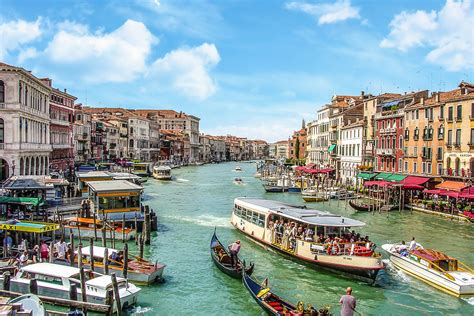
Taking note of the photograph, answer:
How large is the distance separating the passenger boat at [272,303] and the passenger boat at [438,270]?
544cm

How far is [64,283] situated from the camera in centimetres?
1323

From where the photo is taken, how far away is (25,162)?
32125 millimetres

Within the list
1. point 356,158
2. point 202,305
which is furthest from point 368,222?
point 356,158

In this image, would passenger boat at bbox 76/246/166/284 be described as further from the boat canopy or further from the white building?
the white building

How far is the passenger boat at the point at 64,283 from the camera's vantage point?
12914 mm

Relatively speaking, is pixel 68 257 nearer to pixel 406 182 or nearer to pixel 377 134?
pixel 406 182

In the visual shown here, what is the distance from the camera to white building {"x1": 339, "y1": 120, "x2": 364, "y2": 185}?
4653 cm

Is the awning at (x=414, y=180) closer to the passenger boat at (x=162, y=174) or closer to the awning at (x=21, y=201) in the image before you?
the awning at (x=21, y=201)

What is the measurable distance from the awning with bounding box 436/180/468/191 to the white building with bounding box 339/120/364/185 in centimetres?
1341

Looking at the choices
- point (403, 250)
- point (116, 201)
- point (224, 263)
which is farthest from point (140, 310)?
point (116, 201)

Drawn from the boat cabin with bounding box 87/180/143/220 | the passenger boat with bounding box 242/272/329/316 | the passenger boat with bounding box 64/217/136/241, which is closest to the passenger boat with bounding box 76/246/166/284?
the passenger boat with bounding box 242/272/329/316

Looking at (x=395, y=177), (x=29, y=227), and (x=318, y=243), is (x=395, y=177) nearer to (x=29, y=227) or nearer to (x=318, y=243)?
(x=318, y=243)

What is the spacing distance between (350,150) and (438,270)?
34.4m

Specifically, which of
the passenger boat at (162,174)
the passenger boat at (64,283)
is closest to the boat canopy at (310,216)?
the passenger boat at (64,283)
